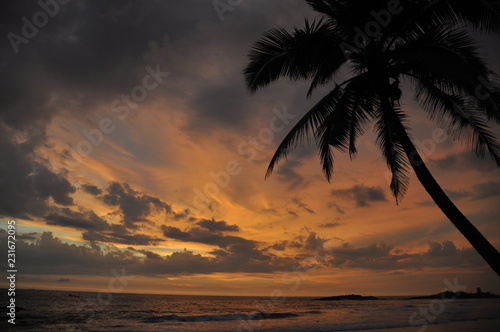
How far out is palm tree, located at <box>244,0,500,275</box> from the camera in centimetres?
559

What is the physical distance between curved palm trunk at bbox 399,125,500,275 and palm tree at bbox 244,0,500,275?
0.05 feet

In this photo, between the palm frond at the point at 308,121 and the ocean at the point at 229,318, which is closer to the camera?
the palm frond at the point at 308,121

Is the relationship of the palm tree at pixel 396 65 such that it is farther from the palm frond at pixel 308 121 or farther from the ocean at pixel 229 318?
the ocean at pixel 229 318

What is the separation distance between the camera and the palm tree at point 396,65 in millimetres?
5590

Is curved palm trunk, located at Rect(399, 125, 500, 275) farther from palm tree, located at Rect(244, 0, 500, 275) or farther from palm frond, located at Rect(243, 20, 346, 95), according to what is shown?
palm frond, located at Rect(243, 20, 346, 95)

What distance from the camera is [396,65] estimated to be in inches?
266

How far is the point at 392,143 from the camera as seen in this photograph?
9031mm

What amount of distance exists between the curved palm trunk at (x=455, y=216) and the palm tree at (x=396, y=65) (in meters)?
0.01

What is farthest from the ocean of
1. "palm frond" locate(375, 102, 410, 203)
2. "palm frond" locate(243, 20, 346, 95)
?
"palm frond" locate(243, 20, 346, 95)

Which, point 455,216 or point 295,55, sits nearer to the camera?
point 455,216

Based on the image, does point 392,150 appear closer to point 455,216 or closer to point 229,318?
point 455,216

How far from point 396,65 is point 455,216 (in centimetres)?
304

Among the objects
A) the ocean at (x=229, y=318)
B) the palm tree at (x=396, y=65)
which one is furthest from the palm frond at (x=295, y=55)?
the ocean at (x=229, y=318)

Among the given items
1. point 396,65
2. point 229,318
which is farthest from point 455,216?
point 229,318
